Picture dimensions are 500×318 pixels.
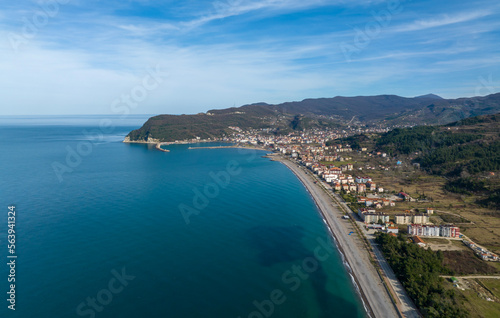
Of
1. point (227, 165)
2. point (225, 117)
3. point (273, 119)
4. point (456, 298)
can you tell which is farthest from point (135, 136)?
point (456, 298)

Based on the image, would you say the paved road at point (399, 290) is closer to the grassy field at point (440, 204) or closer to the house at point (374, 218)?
the house at point (374, 218)

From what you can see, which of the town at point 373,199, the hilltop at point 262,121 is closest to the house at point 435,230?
the town at point 373,199

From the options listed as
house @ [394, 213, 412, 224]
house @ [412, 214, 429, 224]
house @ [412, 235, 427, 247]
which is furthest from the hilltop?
house @ [412, 235, 427, 247]

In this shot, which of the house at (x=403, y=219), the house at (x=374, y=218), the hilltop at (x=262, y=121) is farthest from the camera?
the hilltop at (x=262, y=121)

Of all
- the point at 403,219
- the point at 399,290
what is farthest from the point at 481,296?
the point at 403,219

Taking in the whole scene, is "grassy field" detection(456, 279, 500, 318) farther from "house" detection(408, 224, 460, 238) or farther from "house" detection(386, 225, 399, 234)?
"house" detection(386, 225, 399, 234)

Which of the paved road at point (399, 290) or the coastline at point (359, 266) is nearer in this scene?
the paved road at point (399, 290)

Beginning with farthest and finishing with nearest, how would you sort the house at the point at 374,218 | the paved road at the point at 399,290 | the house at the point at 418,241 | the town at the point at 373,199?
the house at the point at 374,218 → the town at the point at 373,199 → the house at the point at 418,241 → the paved road at the point at 399,290
